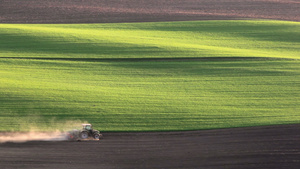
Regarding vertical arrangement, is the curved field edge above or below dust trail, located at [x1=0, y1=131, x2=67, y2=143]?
above

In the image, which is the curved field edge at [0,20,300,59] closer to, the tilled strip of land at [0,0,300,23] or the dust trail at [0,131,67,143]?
the tilled strip of land at [0,0,300,23]

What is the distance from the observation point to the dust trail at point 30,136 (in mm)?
20664

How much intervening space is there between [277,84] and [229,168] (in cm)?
1349

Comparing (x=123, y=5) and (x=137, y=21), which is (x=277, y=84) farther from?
(x=123, y=5)

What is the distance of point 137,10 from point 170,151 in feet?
105

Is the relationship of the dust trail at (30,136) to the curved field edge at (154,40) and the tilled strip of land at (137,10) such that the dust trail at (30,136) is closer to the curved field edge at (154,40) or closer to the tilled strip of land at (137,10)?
the curved field edge at (154,40)

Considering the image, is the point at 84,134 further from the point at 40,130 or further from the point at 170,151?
the point at 170,151

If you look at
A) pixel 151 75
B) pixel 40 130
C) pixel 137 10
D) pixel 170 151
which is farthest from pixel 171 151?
pixel 137 10

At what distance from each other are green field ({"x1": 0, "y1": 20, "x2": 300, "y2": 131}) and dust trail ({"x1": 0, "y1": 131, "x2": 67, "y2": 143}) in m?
0.78

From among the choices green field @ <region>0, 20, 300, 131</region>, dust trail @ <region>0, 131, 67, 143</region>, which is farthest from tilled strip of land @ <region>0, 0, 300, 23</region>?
dust trail @ <region>0, 131, 67, 143</region>

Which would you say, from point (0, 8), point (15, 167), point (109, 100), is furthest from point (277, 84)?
point (0, 8)

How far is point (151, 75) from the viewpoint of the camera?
30.3 metres

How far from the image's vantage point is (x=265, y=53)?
3566 centimetres

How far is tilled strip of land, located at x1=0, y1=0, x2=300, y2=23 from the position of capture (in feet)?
149
